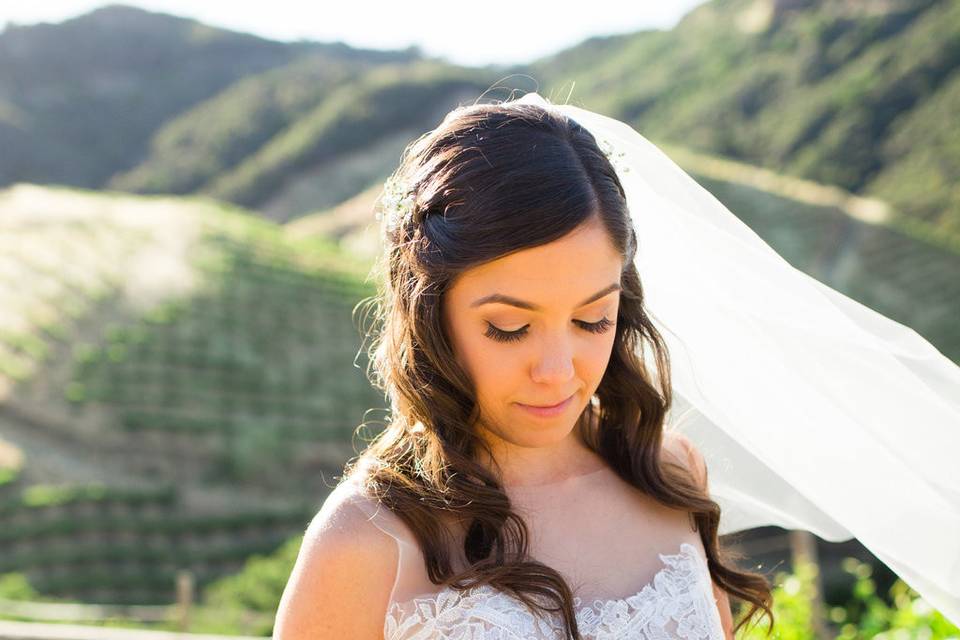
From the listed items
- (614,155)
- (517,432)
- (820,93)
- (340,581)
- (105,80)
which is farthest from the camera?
(105,80)

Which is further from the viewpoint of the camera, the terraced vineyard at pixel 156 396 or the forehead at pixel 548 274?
the terraced vineyard at pixel 156 396

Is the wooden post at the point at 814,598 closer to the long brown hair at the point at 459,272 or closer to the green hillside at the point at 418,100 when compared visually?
the long brown hair at the point at 459,272

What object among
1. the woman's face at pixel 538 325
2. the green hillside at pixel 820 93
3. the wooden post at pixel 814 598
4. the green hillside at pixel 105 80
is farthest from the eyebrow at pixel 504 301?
the green hillside at pixel 105 80

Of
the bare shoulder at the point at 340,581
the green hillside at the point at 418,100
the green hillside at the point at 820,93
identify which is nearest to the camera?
the bare shoulder at the point at 340,581

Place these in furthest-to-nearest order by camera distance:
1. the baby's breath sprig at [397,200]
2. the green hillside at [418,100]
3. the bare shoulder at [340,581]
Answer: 1. the green hillside at [418,100]
2. the baby's breath sprig at [397,200]
3. the bare shoulder at [340,581]

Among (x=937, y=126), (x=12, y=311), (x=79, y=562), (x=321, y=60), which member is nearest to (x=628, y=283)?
(x=79, y=562)

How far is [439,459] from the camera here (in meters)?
1.55

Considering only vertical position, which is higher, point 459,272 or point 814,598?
point 459,272

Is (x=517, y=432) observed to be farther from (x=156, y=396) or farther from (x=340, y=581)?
(x=156, y=396)

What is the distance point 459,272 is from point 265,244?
2303 centimetres

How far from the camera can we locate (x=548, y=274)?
1429mm

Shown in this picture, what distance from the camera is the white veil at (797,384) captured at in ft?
6.02

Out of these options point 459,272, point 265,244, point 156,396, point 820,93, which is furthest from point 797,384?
point 820,93

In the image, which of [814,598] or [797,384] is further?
[814,598]
